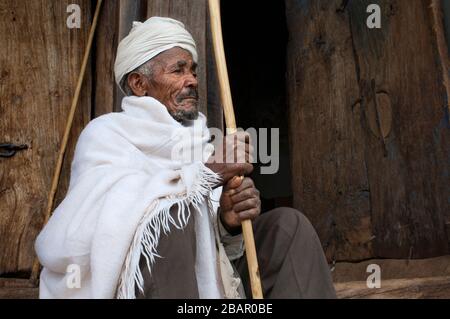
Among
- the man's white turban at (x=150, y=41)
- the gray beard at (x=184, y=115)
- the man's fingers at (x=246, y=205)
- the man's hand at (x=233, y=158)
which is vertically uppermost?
the man's white turban at (x=150, y=41)

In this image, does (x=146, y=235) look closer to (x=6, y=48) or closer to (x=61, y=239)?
(x=61, y=239)

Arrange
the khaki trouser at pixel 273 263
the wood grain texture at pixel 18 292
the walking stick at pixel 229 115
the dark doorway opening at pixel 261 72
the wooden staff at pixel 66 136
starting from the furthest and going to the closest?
the dark doorway opening at pixel 261 72
the wooden staff at pixel 66 136
the wood grain texture at pixel 18 292
the walking stick at pixel 229 115
the khaki trouser at pixel 273 263

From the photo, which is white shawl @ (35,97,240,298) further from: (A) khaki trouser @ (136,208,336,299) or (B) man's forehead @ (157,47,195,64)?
(B) man's forehead @ (157,47,195,64)

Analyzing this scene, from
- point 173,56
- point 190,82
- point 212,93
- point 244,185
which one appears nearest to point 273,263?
point 244,185

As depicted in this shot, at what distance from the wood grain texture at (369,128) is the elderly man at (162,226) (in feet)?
3.39

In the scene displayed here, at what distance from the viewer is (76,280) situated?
2.09 metres

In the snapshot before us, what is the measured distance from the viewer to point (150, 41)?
2.70 metres

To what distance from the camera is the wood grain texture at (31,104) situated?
3.24 meters

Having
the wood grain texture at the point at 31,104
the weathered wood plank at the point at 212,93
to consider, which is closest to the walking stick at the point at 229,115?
the weathered wood plank at the point at 212,93

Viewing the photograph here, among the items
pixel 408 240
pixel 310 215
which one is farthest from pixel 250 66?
A: pixel 408 240

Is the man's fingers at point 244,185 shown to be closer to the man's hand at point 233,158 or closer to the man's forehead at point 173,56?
the man's hand at point 233,158

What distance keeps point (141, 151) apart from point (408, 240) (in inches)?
55.4

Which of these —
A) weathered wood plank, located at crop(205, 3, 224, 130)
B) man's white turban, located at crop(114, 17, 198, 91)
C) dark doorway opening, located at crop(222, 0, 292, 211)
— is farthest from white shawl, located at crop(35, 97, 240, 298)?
dark doorway opening, located at crop(222, 0, 292, 211)
